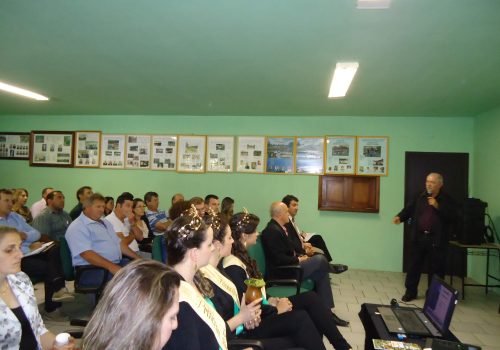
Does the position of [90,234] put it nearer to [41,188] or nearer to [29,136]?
[41,188]

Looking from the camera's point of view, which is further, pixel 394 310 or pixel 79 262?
pixel 79 262

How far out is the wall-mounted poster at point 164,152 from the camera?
618 centimetres

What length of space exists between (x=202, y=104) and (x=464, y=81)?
3.58m

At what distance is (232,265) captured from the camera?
230cm

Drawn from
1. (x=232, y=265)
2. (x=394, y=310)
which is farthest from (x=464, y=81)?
(x=232, y=265)

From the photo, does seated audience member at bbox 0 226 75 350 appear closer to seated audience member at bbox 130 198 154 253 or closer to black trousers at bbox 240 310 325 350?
black trousers at bbox 240 310 325 350

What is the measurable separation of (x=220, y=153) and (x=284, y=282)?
351 cm

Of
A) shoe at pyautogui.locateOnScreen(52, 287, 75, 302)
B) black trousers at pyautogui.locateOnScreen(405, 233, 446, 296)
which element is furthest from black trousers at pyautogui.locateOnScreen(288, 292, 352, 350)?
shoe at pyautogui.locateOnScreen(52, 287, 75, 302)

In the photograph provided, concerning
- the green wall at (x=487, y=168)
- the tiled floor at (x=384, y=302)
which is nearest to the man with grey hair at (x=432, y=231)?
the tiled floor at (x=384, y=302)

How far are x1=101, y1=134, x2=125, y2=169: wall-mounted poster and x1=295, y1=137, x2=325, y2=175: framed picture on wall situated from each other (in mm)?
3395

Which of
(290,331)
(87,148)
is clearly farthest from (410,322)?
(87,148)

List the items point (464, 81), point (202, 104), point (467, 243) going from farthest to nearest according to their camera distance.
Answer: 1. point (202, 104)
2. point (467, 243)
3. point (464, 81)

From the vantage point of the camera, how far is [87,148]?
254 inches

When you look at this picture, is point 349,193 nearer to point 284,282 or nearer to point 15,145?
point 284,282
